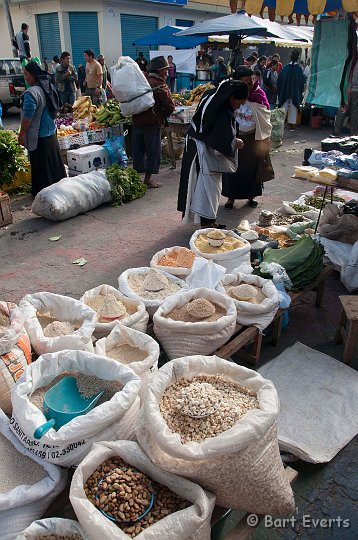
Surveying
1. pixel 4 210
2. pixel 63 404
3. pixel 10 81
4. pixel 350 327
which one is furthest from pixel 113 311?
pixel 10 81

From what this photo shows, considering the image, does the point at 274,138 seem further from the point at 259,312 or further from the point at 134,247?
the point at 259,312

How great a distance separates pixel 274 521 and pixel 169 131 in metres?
6.76

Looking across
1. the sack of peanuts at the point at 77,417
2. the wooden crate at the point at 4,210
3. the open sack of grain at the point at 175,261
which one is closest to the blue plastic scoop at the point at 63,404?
the sack of peanuts at the point at 77,417

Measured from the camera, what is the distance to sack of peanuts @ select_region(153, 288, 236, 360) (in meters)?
2.57

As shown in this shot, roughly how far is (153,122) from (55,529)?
5.91 meters

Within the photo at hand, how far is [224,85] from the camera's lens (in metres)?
4.19

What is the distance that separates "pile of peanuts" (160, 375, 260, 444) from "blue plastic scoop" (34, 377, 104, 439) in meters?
0.35

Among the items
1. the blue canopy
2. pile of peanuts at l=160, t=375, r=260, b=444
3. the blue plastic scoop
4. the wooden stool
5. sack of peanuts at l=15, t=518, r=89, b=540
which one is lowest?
the wooden stool

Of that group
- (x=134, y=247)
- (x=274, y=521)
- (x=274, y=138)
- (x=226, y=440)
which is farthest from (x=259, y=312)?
(x=274, y=138)

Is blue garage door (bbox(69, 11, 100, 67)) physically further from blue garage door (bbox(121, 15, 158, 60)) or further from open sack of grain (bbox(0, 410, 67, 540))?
open sack of grain (bbox(0, 410, 67, 540))

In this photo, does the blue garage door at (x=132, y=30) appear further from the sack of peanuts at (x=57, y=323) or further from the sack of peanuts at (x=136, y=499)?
the sack of peanuts at (x=136, y=499)

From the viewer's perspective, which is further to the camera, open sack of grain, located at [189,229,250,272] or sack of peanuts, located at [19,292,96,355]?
Answer: open sack of grain, located at [189,229,250,272]

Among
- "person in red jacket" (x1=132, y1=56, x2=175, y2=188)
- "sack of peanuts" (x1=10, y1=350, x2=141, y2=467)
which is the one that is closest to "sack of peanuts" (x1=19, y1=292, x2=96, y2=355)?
"sack of peanuts" (x1=10, y1=350, x2=141, y2=467)

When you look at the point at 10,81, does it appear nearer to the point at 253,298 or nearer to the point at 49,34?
the point at 49,34
